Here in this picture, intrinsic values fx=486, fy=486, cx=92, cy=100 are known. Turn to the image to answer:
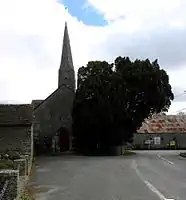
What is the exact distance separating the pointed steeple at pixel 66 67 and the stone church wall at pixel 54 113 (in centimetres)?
659

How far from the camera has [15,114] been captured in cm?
4272

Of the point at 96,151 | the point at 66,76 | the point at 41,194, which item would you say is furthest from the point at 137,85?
the point at 41,194

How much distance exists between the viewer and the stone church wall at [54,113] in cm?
6228

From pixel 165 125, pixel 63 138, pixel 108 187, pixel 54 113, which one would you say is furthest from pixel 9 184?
pixel 165 125

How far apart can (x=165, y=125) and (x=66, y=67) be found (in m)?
24.7

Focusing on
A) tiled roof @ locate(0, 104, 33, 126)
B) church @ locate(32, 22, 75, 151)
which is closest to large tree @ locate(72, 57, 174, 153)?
church @ locate(32, 22, 75, 151)

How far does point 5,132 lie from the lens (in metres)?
41.6

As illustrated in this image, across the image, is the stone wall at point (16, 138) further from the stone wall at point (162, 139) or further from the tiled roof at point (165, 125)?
the tiled roof at point (165, 125)

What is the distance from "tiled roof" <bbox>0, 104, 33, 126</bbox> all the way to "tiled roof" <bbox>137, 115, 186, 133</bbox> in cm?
4179

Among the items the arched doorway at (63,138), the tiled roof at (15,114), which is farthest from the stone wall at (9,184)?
the arched doorway at (63,138)

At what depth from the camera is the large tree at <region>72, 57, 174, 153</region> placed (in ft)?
180

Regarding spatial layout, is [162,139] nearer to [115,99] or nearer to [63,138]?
[63,138]

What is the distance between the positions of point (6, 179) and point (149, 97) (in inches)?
1714

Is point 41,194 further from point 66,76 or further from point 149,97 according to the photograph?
point 66,76
